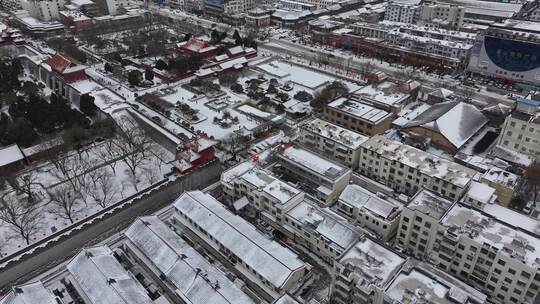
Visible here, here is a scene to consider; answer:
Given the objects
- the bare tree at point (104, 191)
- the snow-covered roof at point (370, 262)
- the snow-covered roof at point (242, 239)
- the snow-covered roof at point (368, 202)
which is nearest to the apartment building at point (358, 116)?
the snow-covered roof at point (368, 202)

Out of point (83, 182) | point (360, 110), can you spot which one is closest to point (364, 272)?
point (360, 110)

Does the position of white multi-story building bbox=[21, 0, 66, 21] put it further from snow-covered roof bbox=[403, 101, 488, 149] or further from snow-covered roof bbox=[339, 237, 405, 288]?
snow-covered roof bbox=[339, 237, 405, 288]

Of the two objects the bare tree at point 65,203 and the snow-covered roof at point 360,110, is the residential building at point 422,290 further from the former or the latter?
the bare tree at point 65,203

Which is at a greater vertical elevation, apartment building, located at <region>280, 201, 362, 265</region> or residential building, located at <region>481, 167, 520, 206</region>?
residential building, located at <region>481, 167, 520, 206</region>

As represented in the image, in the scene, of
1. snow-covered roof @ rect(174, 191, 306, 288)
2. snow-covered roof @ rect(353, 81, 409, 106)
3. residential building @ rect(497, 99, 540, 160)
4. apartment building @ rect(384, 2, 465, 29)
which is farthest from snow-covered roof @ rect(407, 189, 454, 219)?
apartment building @ rect(384, 2, 465, 29)

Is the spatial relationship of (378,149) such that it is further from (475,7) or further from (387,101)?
(475,7)

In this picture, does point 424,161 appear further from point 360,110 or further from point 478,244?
point 360,110

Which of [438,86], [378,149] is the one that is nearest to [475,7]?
[438,86]
